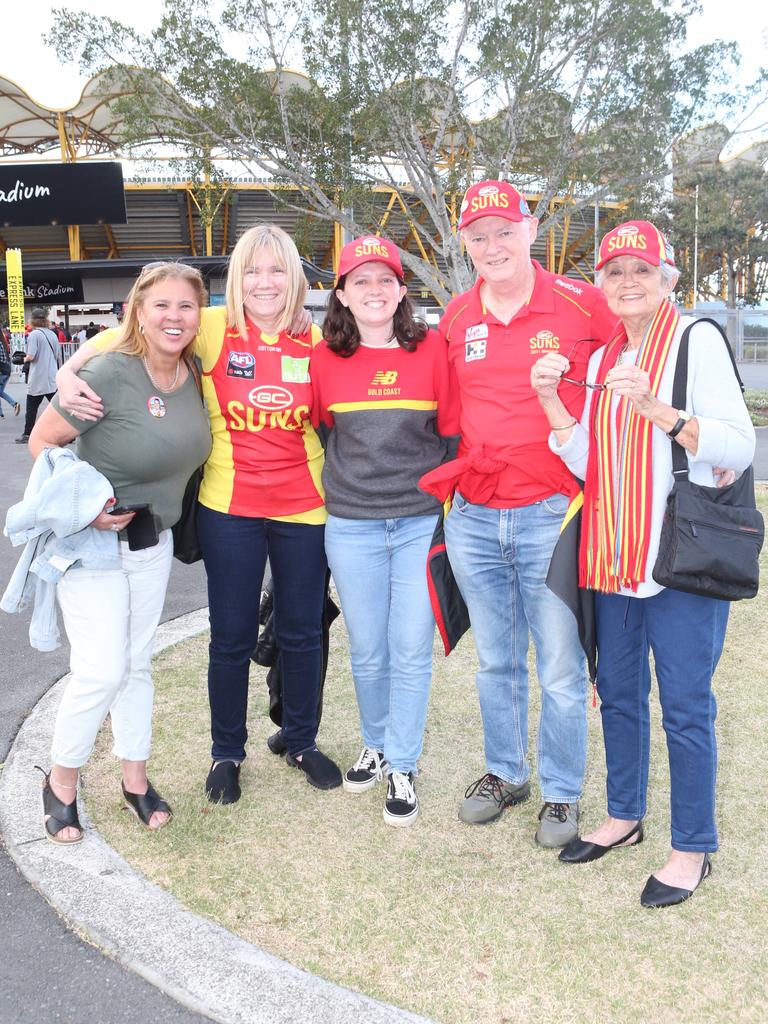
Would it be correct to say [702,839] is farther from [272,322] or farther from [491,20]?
[491,20]

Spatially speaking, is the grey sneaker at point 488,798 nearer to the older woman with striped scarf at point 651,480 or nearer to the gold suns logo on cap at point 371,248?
the older woman with striped scarf at point 651,480

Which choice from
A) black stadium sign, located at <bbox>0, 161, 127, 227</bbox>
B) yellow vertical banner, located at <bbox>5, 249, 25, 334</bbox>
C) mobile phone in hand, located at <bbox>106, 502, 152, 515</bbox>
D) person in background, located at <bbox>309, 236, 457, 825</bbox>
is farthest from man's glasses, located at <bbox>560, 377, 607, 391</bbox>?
black stadium sign, located at <bbox>0, 161, 127, 227</bbox>

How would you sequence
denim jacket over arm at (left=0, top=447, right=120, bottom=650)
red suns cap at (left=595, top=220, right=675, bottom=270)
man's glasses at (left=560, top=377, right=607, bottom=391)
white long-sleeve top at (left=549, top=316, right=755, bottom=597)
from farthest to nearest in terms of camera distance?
denim jacket over arm at (left=0, top=447, right=120, bottom=650), man's glasses at (left=560, top=377, right=607, bottom=391), red suns cap at (left=595, top=220, right=675, bottom=270), white long-sleeve top at (left=549, top=316, right=755, bottom=597)

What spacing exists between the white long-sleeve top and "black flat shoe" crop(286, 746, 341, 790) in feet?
5.40

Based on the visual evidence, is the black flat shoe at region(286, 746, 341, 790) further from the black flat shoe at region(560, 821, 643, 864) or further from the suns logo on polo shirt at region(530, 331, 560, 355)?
the suns logo on polo shirt at region(530, 331, 560, 355)

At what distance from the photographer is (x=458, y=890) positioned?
294cm

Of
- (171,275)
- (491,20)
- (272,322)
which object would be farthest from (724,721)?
(491,20)

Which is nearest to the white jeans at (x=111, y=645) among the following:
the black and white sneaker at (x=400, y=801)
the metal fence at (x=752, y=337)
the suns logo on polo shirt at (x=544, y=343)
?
the black and white sneaker at (x=400, y=801)

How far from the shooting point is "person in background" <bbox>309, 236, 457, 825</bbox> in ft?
10.6

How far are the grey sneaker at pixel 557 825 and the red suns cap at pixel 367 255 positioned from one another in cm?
206

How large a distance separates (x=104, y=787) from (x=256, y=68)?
17.2 meters

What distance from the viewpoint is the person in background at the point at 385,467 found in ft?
10.6

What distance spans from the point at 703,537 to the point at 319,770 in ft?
6.38

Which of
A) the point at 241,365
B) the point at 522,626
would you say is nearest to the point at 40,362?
the point at 241,365
